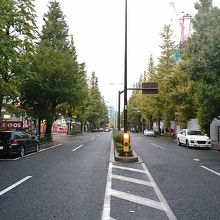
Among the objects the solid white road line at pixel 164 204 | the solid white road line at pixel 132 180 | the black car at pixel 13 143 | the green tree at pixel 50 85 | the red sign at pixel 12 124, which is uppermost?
the green tree at pixel 50 85

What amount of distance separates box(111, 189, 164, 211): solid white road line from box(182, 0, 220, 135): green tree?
1710 cm

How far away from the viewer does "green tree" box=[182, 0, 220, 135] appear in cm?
2517

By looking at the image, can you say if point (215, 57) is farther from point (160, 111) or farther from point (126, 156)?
point (160, 111)

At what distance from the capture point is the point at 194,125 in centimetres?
5369

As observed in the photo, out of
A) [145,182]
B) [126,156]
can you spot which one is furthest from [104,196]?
[126,156]

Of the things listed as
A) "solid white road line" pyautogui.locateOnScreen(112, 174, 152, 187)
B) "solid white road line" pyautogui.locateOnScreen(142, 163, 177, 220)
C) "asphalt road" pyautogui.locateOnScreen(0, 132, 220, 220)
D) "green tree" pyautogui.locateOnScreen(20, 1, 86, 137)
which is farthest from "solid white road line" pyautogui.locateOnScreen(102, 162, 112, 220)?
"green tree" pyautogui.locateOnScreen(20, 1, 86, 137)

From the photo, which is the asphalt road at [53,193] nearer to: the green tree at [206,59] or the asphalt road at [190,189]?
the asphalt road at [190,189]

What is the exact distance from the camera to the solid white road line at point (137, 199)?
8281 mm

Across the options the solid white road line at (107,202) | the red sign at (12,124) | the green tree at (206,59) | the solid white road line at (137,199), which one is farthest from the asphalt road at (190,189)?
the red sign at (12,124)

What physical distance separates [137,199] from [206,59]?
18301 mm

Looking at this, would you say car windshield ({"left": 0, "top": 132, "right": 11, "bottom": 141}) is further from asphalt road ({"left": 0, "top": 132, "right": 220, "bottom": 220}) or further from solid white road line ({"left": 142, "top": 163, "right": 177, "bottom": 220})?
solid white road line ({"left": 142, "top": 163, "right": 177, "bottom": 220})

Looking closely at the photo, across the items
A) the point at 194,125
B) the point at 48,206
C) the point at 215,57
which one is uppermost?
the point at 215,57

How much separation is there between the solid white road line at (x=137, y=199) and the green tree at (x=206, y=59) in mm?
17101

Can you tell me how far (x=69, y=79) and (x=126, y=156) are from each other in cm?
2002
